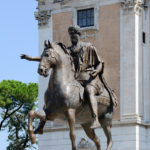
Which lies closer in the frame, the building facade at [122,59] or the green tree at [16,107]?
the building facade at [122,59]

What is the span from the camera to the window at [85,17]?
3669cm

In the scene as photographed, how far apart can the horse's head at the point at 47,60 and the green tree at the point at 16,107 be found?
37.7 m

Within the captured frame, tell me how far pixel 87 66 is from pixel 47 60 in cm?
129

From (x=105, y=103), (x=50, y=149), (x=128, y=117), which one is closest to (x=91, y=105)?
(x=105, y=103)

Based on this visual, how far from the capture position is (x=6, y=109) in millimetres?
53719

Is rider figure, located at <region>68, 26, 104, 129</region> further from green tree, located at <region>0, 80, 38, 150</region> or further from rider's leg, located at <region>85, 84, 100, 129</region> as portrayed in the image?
green tree, located at <region>0, 80, 38, 150</region>

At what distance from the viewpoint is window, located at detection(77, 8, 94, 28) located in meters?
36.7

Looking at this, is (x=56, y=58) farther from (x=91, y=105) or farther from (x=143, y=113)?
(x=143, y=113)

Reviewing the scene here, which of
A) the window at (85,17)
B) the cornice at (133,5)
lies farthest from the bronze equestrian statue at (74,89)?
the window at (85,17)

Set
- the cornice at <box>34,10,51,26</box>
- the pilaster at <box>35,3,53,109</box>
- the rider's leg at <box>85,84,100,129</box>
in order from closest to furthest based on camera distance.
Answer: the rider's leg at <box>85,84,100,129</box> < the pilaster at <box>35,3,53,109</box> < the cornice at <box>34,10,51,26</box>

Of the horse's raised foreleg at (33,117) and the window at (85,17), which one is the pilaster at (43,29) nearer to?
the window at (85,17)

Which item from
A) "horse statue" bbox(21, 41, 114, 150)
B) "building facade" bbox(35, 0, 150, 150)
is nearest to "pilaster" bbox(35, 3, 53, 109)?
"building facade" bbox(35, 0, 150, 150)

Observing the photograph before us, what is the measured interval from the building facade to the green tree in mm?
15181

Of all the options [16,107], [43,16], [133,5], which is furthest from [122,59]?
[16,107]
